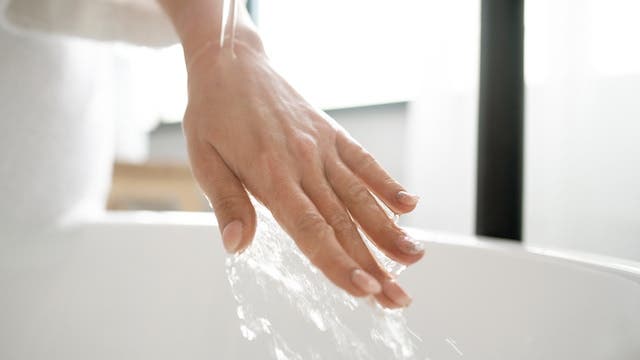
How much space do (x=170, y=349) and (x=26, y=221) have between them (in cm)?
28

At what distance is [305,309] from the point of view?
72 cm

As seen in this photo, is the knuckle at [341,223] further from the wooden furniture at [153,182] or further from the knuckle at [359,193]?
the wooden furniture at [153,182]

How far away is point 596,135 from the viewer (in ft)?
3.74

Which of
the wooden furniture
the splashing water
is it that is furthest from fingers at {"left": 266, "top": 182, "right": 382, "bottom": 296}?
the wooden furniture

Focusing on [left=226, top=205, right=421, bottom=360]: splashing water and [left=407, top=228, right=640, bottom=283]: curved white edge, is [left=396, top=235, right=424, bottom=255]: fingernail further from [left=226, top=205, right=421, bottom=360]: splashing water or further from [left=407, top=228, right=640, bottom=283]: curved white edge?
[left=407, top=228, right=640, bottom=283]: curved white edge

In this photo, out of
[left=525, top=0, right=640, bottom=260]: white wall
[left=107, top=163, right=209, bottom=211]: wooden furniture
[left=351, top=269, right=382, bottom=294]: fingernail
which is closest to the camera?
[left=351, top=269, right=382, bottom=294]: fingernail

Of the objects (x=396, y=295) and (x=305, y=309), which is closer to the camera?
(x=396, y=295)

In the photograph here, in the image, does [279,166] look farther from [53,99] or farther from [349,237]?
[53,99]

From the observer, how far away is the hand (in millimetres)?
453

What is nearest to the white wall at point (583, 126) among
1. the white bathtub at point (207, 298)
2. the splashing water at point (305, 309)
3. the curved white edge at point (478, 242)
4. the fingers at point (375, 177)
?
the curved white edge at point (478, 242)

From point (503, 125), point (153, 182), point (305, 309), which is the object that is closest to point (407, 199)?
point (305, 309)

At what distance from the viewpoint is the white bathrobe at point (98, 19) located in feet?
2.29

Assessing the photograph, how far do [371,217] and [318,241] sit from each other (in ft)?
0.23

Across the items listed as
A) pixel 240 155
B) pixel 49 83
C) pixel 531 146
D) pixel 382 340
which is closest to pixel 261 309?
pixel 382 340
